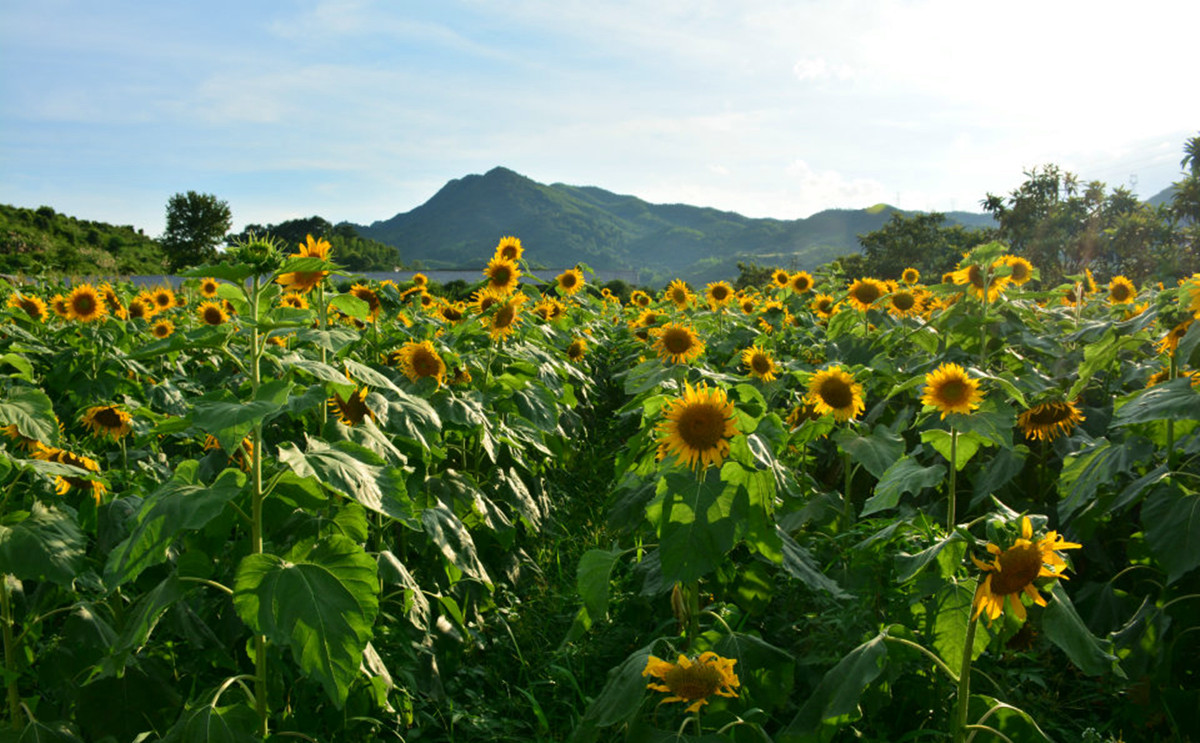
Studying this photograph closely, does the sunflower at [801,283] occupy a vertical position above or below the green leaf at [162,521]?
above

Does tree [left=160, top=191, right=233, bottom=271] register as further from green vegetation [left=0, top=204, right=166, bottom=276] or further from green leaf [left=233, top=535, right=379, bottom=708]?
green leaf [left=233, top=535, right=379, bottom=708]

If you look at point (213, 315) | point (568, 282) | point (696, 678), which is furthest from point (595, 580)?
point (568, 282)

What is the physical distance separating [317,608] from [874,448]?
86.6 inches

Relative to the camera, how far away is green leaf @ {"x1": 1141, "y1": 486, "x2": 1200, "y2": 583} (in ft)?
7.64

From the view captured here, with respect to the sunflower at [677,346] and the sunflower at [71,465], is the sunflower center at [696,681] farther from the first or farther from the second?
the sunflower at [677,346]

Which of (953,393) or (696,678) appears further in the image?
(953,393)

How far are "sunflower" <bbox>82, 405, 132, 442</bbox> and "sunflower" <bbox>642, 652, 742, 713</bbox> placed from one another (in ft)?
10.1

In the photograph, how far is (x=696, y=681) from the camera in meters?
1.84

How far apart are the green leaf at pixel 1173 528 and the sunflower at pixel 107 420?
14.2 feet

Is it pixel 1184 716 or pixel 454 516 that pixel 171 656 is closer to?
pixel 454 516

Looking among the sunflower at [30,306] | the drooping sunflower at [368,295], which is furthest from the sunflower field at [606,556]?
the sunflower at [30,306]

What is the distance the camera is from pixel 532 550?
454 cm

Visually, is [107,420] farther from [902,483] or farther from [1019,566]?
[1019,566]

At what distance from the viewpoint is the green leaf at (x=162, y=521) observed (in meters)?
1.73
